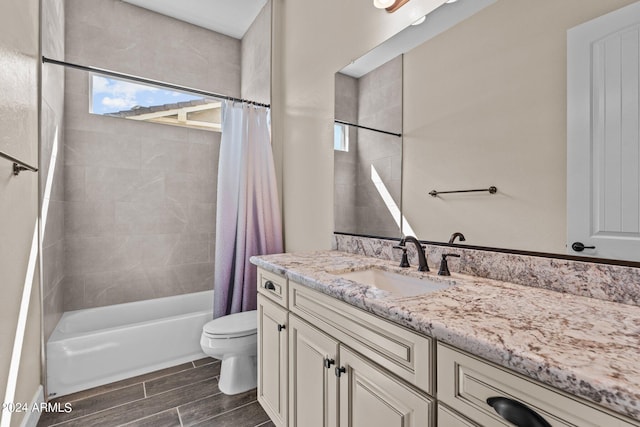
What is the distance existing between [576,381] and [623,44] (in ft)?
2.96

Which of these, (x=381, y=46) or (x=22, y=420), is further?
(x=381, y=46)

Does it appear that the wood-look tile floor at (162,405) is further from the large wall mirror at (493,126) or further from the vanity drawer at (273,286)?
the large wall mirror at (493,126)

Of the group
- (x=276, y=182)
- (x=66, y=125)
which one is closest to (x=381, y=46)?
(x=276, y=182)

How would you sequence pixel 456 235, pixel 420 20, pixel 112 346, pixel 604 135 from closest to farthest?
pixel 604 135, pixel 456 235, pixel 420 20, pixel 112 346

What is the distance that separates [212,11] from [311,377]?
10.0 feet

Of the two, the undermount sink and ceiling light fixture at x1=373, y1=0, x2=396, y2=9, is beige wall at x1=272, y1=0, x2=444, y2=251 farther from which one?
the undermount sink

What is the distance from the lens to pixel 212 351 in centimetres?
186

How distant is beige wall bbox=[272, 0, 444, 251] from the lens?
1762mm

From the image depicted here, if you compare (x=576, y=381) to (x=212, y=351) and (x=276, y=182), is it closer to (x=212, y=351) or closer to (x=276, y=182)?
(x=212, y=351)

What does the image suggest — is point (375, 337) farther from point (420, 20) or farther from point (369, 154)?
point (420, 20)

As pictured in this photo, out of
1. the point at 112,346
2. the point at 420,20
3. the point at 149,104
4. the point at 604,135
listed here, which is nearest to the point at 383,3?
the point at 420,20

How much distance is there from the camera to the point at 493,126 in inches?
43.6

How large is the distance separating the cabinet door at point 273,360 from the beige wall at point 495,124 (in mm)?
788

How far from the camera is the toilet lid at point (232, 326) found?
1.86 m
